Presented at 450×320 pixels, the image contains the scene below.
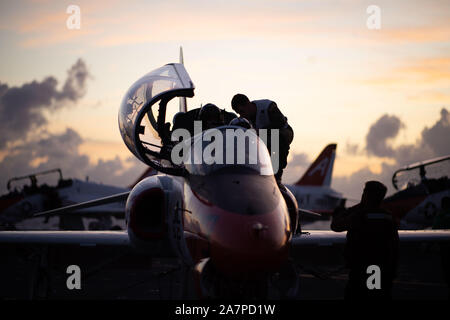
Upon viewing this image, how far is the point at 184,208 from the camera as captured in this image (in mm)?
6574

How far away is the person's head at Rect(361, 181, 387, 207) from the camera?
22.1ft

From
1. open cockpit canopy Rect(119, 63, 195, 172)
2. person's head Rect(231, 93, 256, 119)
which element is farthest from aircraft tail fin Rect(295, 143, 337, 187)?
person's head Rect(231, 93, 256, 119)

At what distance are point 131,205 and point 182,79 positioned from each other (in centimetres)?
197

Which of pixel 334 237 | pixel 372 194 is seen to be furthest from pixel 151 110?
pixel 372 194

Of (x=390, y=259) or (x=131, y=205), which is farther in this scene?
(x=131, y=205)

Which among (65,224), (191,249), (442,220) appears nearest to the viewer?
(191,249)

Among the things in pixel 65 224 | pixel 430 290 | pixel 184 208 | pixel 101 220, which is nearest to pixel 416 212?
pixel 430 290

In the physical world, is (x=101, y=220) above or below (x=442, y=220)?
below

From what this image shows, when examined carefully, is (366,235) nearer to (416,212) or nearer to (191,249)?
(191,249)

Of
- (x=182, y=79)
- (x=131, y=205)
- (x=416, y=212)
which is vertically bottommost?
(x=416, y=212)

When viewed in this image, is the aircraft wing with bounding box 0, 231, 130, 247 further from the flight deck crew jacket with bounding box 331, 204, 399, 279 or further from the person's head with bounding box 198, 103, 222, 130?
the flight deck crew jacket with bounding box 331, 204, 399, 279

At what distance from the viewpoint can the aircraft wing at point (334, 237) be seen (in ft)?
28.4

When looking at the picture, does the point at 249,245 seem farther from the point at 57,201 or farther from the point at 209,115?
the point at 57,201

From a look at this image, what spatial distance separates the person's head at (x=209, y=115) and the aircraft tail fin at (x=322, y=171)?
141 ft
